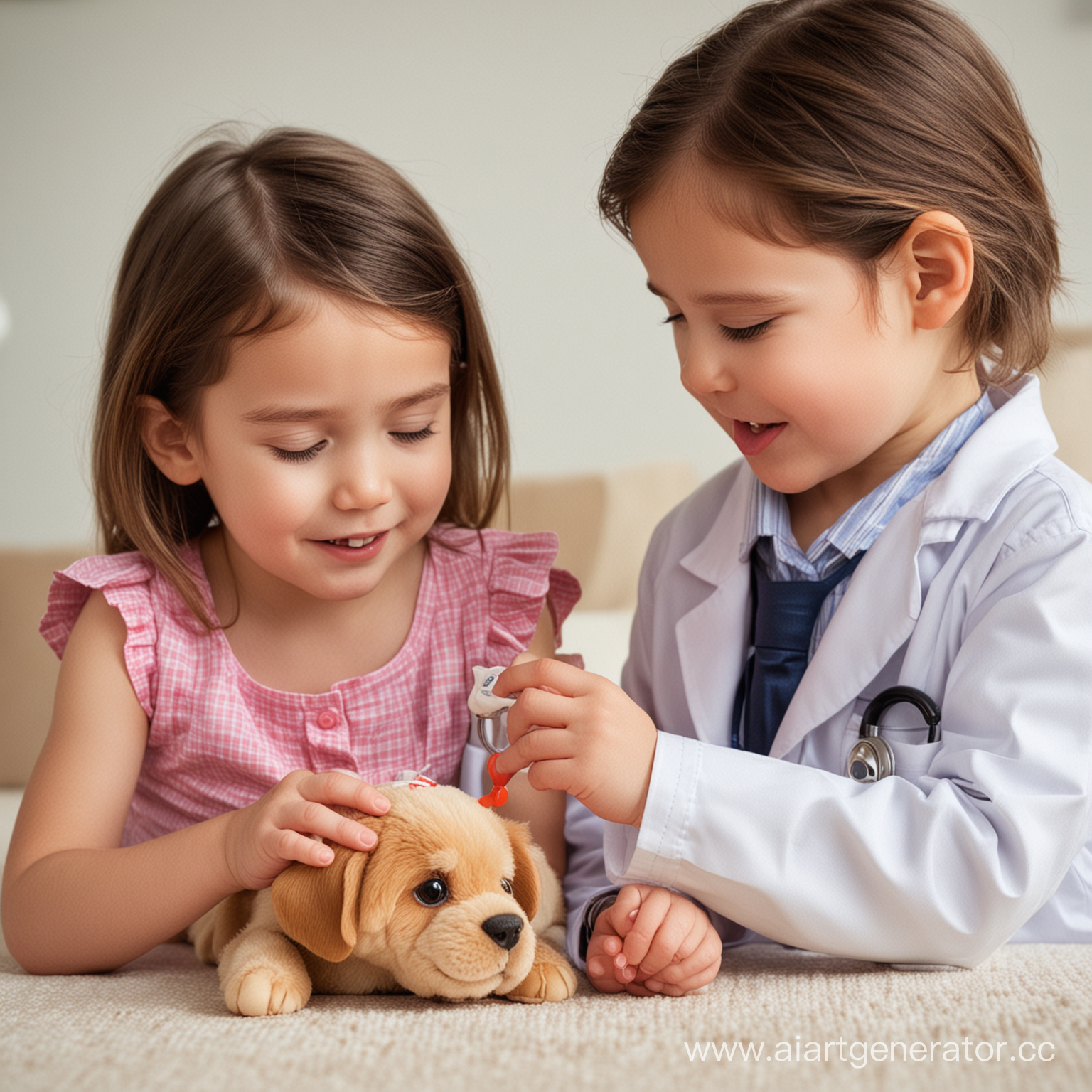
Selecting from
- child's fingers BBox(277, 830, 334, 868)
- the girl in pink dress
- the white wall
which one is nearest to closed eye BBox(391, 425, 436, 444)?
the girl in pink dress

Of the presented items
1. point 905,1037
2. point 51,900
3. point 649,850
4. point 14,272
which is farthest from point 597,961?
point 14,272

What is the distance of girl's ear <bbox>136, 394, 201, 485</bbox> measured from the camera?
1.07 meters

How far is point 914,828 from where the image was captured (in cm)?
80

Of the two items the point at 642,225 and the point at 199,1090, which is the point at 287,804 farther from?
the point at 642,225

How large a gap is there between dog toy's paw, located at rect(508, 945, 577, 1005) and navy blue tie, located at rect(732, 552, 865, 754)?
339mm

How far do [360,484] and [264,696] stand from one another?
0.84 ft

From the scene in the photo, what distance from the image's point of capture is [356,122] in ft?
7.42

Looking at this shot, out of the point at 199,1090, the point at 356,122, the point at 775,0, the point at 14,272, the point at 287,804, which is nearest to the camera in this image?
the point at 199,1090

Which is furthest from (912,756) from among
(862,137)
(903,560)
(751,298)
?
(862,137)

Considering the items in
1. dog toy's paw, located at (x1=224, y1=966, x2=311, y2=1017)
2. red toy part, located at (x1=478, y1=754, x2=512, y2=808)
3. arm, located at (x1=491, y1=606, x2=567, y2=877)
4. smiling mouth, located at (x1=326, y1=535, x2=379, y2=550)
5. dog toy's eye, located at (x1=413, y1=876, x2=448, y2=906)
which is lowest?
arm, located at (x1=491, y1=606, x2=567, y2=877)

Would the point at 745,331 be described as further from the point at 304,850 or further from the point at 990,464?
the point at 304,850

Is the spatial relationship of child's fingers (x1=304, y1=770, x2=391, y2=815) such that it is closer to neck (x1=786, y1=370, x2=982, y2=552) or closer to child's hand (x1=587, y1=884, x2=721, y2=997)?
child's hand (x1=587, y1=884, x2=721, y2=997)

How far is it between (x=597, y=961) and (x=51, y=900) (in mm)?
445

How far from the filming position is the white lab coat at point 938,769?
78 centimetres
